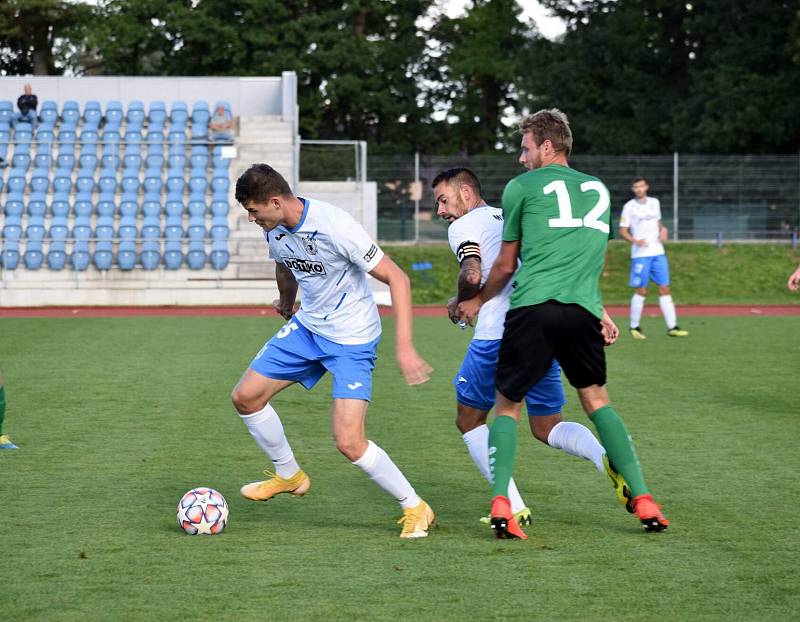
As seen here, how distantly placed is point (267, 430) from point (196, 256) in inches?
718

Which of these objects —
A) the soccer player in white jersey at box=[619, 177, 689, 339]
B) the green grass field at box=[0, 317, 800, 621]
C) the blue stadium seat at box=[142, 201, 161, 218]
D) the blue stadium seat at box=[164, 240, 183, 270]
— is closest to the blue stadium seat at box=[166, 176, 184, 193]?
the blue stadium seat at box=[142, 201, 161, 218]

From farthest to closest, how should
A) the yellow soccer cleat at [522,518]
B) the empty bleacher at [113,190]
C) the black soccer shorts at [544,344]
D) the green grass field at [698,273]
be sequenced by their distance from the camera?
the green grass field at [698,273]
the empty bleacher at [113,190]
the yellow soccer cleat at [522,518]
the black soccer shorts at [544,344]

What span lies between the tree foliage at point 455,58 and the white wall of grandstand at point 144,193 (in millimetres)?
15788

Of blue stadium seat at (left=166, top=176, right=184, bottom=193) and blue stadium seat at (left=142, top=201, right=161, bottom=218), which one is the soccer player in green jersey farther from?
blue stadium seat at (left=166, top=176, right=184, bottom=193)

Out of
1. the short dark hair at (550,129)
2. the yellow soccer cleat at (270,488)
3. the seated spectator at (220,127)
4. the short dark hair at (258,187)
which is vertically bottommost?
the yellow soccer cleat at (270,488)

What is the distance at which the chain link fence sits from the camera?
90.9 feet

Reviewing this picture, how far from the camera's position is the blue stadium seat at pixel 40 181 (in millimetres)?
25453

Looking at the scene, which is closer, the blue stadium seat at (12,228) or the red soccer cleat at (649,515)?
the red soccer cleat at (649,515)

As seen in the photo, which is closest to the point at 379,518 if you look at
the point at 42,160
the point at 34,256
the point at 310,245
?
the point at 310,245

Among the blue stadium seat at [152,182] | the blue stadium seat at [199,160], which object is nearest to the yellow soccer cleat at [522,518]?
the blue stadium seat at [152,182]

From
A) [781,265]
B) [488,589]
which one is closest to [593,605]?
[488,589]

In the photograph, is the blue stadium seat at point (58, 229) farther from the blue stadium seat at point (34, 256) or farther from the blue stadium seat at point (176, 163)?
the blue stadium seat at point (176, 163)

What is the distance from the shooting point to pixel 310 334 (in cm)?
589

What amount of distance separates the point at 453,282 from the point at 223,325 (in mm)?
8009
